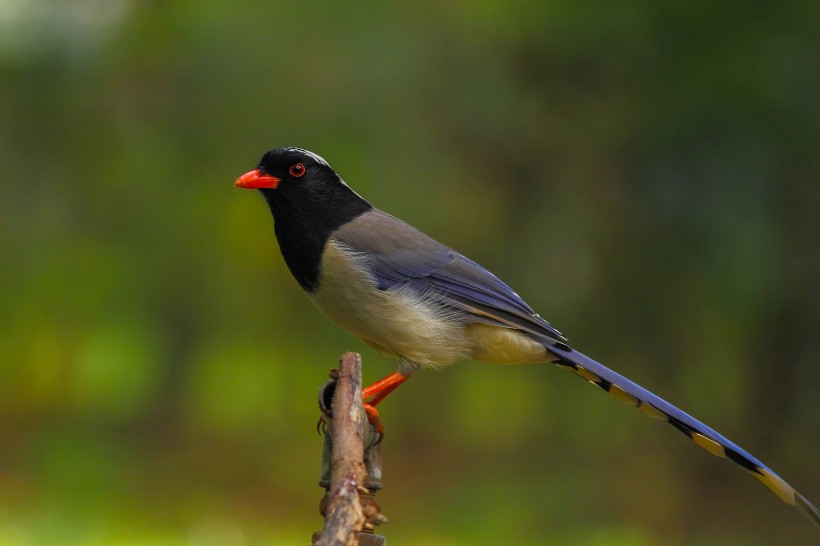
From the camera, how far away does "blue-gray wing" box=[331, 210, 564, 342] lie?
3.30 meters

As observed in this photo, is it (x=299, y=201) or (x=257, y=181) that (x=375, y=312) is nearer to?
(x=299, y=201)

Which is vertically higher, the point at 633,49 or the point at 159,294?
the point at 633,49

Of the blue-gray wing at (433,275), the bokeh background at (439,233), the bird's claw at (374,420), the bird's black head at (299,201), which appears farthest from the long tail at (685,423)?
the bokeh background at (439,233)

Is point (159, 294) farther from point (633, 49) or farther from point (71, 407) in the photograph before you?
point (633, 49)

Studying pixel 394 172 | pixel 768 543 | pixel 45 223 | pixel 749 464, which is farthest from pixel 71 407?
pixel 749 464

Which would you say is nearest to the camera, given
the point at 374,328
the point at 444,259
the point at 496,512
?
the point at 374,328

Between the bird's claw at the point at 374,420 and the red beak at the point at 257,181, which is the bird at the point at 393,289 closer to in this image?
the red beak at the point at 257,181

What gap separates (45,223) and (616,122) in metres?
3.64

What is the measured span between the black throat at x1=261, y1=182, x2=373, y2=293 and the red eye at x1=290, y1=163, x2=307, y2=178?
3 cm

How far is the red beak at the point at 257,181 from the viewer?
10.7 ft

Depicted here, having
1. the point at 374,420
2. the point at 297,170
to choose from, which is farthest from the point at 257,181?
the point at 374,420

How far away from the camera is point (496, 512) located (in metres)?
5.92

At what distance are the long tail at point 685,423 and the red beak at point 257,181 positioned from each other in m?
1.01

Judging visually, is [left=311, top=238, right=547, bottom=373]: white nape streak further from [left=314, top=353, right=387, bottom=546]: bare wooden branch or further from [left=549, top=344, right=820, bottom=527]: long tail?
[left=314, top=353, right=387, bottom=546]: bare wooden branch
